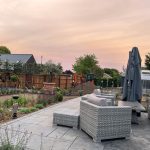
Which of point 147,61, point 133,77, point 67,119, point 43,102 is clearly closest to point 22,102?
point 43,102

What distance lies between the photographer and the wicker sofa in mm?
5703

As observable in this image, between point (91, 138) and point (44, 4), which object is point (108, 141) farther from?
point (44, 4)

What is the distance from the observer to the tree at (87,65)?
146 feet

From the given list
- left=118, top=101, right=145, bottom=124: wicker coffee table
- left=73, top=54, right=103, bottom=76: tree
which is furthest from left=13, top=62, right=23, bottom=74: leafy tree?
left=118, top=101, right=145, bottom=124: wicker coffee table

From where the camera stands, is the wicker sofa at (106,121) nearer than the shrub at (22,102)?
Yes

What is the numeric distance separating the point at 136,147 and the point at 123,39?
10723 mm

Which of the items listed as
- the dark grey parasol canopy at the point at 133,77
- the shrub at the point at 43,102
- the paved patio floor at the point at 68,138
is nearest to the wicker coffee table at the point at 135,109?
the paved patio floor at the point at 68,138

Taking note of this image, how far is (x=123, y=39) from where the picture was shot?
51.5ft

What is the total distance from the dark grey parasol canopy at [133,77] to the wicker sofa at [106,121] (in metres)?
2.27

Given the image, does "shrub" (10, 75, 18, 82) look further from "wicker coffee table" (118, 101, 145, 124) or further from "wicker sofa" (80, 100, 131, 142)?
"wicker sofa" (80, 100, 131, 142)

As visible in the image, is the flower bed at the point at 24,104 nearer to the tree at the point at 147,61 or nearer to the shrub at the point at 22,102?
the shrub at the point at 22,102

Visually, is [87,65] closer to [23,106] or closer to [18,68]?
[18,68]

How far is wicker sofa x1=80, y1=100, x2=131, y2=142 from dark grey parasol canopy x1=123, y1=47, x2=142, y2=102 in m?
2.27

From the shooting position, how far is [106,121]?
5.77 metres
